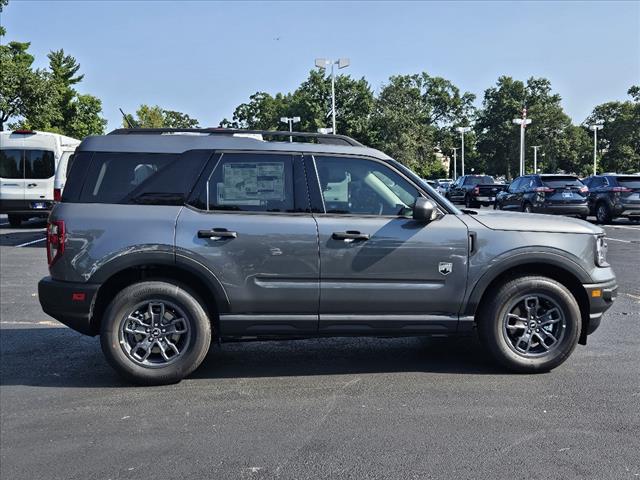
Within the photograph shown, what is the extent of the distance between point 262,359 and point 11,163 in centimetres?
1494

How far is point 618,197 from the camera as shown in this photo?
1997 centimetres

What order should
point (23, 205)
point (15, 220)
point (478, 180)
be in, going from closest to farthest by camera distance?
point (23, 205) → point (15, 220) → point (478, 180)

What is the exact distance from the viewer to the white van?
57.8 ft

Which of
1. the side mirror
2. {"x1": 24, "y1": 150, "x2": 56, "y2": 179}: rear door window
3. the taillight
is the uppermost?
{"x1": 24, "y1": 150, "x2": 56, "y2": 179}: rear door window

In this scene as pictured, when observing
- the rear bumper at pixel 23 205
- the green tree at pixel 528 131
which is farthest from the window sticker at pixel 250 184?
the green tree at pixel 528 131

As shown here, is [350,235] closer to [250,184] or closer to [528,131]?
[250,184]

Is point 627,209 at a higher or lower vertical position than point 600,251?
higher

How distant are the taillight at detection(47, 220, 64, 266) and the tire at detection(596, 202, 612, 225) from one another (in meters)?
19.0

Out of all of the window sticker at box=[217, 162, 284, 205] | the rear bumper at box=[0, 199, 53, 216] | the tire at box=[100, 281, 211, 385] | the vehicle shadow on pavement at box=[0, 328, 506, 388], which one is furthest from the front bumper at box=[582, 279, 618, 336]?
the rear bumper at box=[0, 199, 53, 216]

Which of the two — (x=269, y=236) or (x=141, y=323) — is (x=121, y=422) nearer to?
Answer: (x=141, y=323)

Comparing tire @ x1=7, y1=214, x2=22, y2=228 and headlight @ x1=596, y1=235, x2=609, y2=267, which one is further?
tire @ x1=7, y1=214, x2=22, y2=228

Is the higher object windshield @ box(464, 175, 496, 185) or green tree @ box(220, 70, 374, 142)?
green tree @ box(220, 70, 374, 142)

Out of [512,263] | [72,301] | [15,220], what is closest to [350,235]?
[512,263]

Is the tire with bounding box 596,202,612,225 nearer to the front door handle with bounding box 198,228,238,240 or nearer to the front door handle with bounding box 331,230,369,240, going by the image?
the front door handle with bounding box 331,230,369,240
